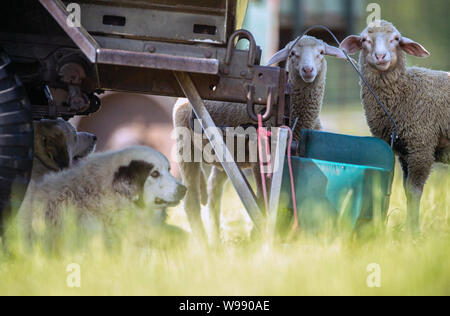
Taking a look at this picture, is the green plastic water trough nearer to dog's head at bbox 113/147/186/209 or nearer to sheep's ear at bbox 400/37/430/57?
dog's head at bbox 113/147/186/209

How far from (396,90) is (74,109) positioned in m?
2.67

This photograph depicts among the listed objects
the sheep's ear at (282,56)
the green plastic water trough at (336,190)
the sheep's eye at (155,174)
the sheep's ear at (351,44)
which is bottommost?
the green plastic water trough at (336,190)

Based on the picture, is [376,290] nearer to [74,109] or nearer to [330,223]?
[330,223]

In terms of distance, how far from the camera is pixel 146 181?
3.89 metres

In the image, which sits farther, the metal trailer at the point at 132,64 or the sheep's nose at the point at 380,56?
the sheep's nose at the point at 380,56

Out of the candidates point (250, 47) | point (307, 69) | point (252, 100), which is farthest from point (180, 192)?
point (307, 69)

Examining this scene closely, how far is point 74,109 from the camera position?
12.4 ft

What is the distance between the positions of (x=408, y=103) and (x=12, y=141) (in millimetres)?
3130

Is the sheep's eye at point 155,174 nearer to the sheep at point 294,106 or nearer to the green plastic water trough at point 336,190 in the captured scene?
the green plastic water trough at point 336,190

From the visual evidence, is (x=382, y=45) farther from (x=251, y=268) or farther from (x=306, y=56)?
(x=251, y=268)

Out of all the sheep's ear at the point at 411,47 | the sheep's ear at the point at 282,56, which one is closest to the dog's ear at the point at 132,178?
the sheep's ear at the point at 282,56

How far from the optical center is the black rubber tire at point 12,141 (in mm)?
3512

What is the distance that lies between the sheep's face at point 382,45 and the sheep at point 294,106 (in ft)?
0.65
